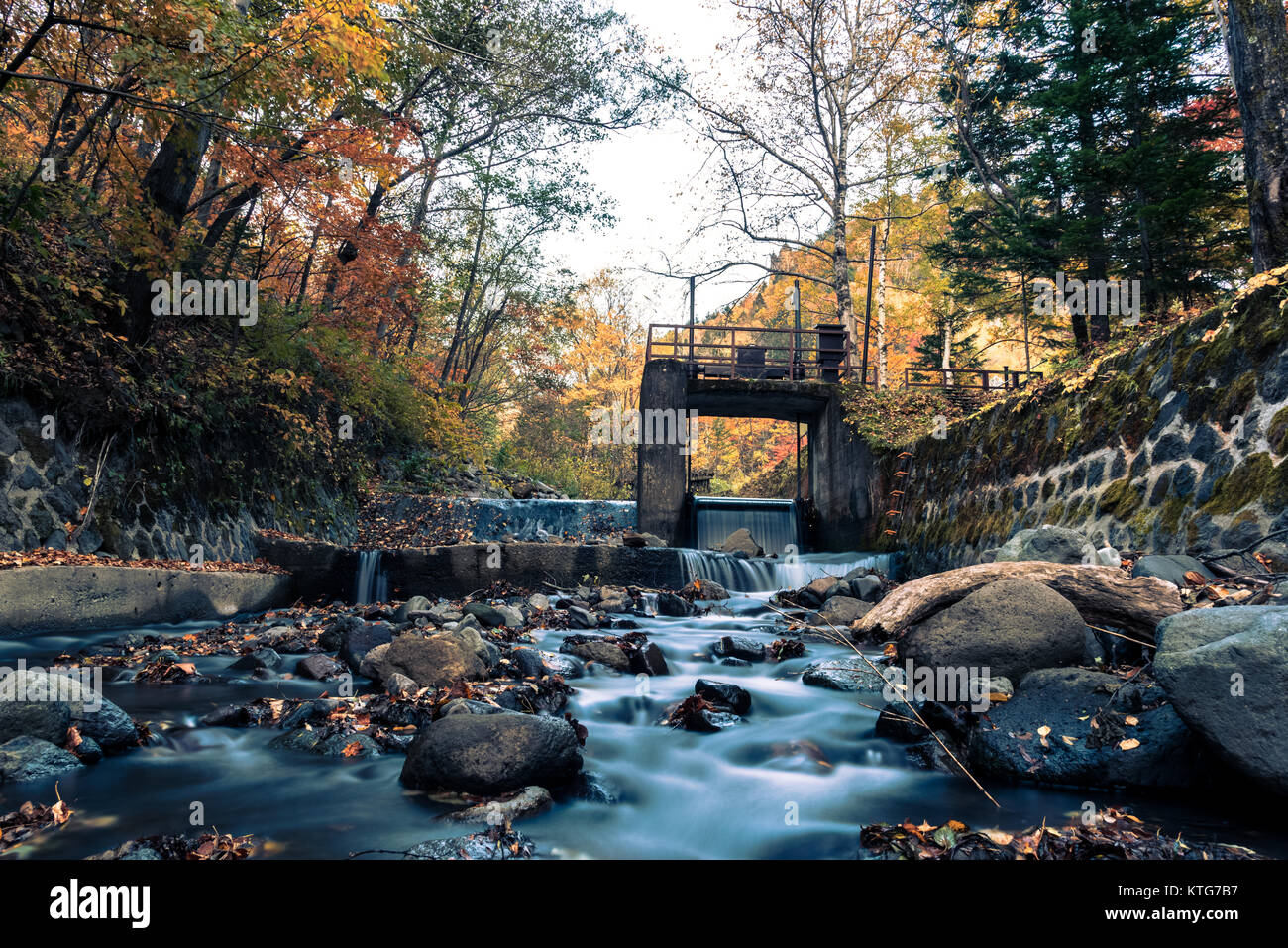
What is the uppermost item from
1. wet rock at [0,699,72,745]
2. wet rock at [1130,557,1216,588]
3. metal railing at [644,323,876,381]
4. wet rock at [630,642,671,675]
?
metal railing at [644,323,876,381]

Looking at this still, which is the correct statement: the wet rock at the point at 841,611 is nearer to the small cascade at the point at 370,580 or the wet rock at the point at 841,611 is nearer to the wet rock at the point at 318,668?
the wet rock at the point at 318,668

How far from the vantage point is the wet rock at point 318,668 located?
18.9 feet

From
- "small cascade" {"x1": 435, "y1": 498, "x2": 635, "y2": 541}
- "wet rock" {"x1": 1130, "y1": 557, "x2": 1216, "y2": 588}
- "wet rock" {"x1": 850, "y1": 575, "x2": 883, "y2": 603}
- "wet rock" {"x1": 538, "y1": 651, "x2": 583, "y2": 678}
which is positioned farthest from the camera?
"small cascade" {"x1": 435, "y1": 498, "x2": 635, "y2": 541}

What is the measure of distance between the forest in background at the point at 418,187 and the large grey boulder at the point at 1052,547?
4.60 meters

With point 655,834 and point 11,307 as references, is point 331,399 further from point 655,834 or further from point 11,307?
point 655,834

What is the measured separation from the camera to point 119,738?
386 cm

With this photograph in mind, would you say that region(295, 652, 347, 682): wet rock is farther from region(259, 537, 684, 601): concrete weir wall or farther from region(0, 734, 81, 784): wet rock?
region(259, 537, 684, 601): concrete weir wall

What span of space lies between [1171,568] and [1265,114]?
6.77 meters

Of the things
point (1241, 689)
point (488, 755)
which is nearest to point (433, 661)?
point (488, 755)

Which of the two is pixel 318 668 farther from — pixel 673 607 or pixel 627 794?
pixel 673 607

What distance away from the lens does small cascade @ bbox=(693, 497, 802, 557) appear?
1862 cm

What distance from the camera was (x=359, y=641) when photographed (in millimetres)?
6051

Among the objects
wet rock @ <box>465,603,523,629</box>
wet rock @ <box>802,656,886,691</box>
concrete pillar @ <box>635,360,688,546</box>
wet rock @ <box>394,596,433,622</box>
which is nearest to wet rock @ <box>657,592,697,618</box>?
wet rock @ <box>465,603,523,629</box>

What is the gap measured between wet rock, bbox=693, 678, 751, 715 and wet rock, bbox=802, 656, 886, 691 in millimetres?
760
